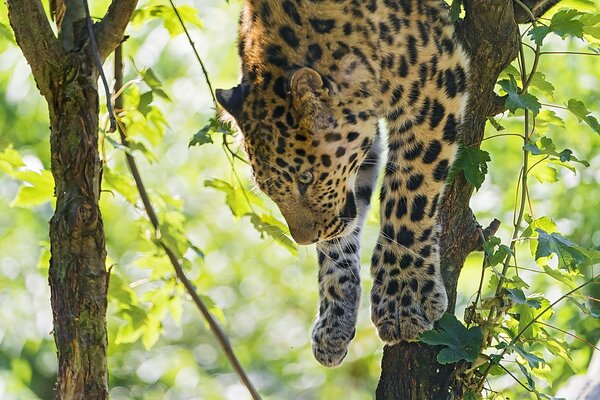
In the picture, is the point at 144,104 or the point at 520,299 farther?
the point at 144,104

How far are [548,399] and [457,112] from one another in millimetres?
1242

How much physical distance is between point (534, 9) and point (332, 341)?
6.00ft

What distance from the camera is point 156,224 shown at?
4.12 m

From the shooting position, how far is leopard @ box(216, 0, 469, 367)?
15.1ft

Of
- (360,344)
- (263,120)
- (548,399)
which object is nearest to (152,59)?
(360,344)

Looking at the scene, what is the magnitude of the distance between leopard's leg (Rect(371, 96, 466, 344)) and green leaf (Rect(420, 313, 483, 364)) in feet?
1.54

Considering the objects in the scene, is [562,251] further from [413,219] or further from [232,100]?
[232,100]

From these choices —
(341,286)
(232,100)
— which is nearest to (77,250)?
(232,100)

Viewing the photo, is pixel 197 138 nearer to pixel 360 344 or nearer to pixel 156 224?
pixel 156 224

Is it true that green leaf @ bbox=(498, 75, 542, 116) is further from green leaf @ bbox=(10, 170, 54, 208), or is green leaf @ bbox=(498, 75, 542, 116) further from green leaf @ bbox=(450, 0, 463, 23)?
green leaf @ bbox=(10, 170, 54, 208)

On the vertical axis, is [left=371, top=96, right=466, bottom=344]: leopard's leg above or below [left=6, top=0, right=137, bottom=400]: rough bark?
above

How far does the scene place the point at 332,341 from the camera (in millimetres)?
5340

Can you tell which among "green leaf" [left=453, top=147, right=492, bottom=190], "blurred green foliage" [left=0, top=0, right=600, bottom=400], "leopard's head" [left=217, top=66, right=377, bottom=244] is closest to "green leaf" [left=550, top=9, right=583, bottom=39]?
"green leaf" [left=453, top=147, right=492, bottom=190]

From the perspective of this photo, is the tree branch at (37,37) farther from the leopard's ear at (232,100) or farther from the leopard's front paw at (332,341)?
the leopard's front paw at (332,341)
